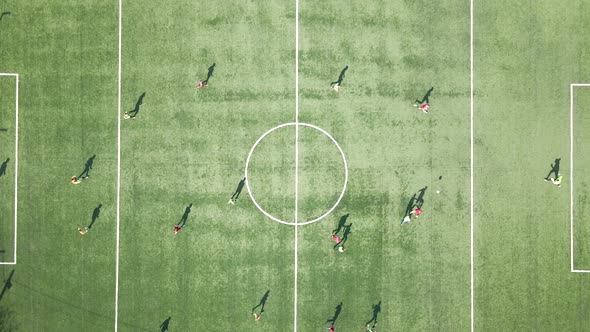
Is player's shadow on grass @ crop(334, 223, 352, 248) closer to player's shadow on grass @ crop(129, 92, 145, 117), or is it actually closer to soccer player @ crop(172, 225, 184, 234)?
soccer player @ crop(172, 225, 184, 234)

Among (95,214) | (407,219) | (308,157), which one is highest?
(308,157)

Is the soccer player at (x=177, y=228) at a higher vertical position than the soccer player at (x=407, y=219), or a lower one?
lower

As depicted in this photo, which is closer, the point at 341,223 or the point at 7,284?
the point at 7,284

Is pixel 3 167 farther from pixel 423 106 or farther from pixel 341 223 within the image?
pixel 423 106

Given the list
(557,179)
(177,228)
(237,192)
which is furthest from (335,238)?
(557,179)

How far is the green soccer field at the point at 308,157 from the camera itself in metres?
14.2

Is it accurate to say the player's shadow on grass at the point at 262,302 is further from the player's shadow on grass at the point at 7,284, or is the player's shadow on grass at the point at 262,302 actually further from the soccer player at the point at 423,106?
the player's shadow on grass at the point at 7,284

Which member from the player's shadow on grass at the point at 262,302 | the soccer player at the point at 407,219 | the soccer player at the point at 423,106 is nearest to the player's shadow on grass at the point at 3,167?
the player's shadow on grass at the point at 262,302

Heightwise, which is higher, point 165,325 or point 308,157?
point 308,157

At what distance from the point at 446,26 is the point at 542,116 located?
13.6 feet

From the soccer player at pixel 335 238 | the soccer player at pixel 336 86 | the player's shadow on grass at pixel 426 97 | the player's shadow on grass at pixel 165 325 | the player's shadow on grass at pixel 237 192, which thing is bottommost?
the player's shadow on grass at pixel 165 325

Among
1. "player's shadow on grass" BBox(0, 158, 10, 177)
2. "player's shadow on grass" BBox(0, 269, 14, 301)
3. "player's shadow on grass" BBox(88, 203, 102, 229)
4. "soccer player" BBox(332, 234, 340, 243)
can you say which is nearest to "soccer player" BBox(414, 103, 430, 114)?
"soccer player" BBox(332, 234, 340, 243)

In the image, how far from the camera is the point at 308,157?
46.8 feet

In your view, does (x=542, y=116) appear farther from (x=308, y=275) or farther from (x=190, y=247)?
(x=190, y=247)
